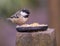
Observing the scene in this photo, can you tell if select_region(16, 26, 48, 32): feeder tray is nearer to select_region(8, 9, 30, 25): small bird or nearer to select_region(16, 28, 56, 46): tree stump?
select_region(16, 28, 56, 46): tree stump

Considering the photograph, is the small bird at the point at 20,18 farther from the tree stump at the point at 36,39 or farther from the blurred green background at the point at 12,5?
the blurred green background at the point at 12,5

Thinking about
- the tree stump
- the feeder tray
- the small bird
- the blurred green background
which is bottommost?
the tree stump

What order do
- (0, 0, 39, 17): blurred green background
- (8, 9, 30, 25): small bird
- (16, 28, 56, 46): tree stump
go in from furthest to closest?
(0, 0, 39, 17): blurred green background < (8, 9, 30, 25): small bird < (16, 28, 56, 46): tree stump

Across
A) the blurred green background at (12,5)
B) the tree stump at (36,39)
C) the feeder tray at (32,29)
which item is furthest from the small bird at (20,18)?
the blurred green background at (12,5)

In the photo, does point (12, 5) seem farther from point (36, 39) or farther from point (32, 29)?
point (36, 39)

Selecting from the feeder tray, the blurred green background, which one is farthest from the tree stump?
the blurred green background

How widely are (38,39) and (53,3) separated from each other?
1.26 metres

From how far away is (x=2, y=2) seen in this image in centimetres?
318

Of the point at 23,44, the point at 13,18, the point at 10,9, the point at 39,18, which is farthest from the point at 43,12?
the point at 23,44

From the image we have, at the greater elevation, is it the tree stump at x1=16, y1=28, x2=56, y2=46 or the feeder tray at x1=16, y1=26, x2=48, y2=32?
the feeder tray at x1=16, y1=26, x2=48, y2=32

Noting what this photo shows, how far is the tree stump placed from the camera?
2197 millimetres

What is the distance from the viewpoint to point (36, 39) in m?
2.20

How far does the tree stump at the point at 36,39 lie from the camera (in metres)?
2.20

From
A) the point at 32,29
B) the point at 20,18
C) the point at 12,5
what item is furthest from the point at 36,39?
the point at 12,5
